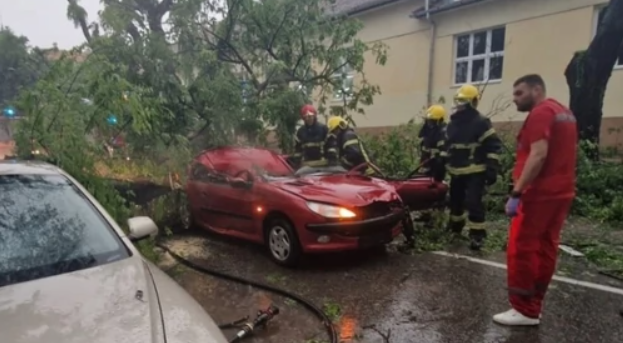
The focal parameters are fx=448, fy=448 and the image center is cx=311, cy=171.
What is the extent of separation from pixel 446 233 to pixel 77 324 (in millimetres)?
5195

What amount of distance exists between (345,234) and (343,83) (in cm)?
579

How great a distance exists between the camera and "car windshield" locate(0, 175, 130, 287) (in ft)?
7.45

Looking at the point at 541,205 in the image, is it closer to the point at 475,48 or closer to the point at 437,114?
the point at 437,114

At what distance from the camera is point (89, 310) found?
1.89m

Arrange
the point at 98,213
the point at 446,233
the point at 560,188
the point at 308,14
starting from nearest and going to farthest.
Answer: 1. the point at 98,213
2. the point at 560,188
3. the point at 446,233
4. the point at 308,14

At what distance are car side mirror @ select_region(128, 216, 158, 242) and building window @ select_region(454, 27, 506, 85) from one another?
44.8ft

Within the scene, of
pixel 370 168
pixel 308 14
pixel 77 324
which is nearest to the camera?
pixel 77 324

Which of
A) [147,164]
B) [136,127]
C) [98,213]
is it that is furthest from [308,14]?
[98,213]

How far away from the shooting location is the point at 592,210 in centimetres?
740

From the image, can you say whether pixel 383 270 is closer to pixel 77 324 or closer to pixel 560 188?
pixel 560 188

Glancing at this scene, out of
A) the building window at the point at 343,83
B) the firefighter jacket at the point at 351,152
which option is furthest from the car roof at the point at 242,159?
the building window at the point at 343,83

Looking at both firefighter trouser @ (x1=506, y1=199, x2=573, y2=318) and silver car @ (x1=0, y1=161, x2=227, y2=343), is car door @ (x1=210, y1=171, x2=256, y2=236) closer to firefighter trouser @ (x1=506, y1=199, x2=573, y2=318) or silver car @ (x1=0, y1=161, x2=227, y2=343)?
silver car @ (x1=0, y1=161, x2=227, y2=343)

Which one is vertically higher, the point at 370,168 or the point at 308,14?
the point at 308,14

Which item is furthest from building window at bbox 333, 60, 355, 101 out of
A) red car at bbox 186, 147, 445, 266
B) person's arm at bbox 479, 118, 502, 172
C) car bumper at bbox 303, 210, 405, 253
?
car bumper at bbox 303, 210, 405, 253
